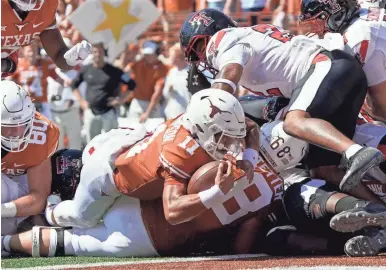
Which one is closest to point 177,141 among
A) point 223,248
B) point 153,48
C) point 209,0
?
point 223,248

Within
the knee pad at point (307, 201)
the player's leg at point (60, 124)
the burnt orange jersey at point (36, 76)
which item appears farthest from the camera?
the burnt orange jersey at point (36, 76)

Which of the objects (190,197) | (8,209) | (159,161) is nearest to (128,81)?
(8,209)

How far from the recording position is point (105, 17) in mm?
11484

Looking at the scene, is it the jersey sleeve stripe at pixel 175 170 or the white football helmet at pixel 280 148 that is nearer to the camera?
the jersey sleeve stripe at pixel 175 170

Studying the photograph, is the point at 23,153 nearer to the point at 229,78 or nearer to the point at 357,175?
the point at 229,78

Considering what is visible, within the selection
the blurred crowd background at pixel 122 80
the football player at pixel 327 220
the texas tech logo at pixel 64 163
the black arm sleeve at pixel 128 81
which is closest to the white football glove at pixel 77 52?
the texas tech logo at pixel 64 163

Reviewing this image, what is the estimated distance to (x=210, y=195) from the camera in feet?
15.3

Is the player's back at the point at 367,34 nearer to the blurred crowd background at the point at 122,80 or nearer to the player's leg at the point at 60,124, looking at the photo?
the blurred crowd background at the point at 122,80

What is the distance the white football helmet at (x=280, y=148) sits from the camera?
5465 mm

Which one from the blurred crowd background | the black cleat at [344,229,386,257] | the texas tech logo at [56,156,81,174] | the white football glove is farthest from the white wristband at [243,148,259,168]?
the blurred crowd background

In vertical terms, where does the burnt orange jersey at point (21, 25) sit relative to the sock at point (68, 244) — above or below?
above

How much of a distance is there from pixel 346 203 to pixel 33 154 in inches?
77.0

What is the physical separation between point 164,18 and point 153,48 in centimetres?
41

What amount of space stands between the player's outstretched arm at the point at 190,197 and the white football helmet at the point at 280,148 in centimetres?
79
